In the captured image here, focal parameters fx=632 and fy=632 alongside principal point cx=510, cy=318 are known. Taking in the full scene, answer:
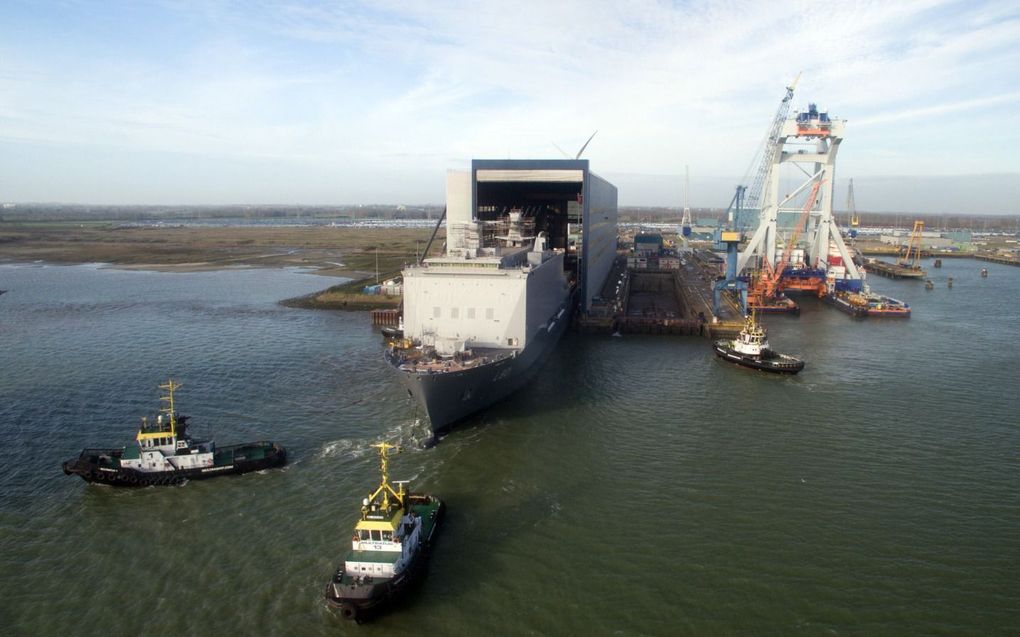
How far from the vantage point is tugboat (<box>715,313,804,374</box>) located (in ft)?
99.2

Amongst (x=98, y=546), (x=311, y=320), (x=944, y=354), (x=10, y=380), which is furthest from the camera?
(x=311, y=320)

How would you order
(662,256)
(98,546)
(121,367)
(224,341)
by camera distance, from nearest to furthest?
(98,546) < (121,367) < (224,341) < (662,256)

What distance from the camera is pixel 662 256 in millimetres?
81000

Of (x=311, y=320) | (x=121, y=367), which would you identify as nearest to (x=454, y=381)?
(x=121, y=367)

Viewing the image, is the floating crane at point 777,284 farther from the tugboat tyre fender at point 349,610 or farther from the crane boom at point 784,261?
the tugboat tyre fender at point 349,610

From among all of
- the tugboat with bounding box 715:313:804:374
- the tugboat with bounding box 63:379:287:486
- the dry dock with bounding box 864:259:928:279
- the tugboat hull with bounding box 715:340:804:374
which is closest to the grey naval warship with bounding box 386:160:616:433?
the tugboat with bounding box 63:379:287:486

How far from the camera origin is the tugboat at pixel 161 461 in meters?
18.3

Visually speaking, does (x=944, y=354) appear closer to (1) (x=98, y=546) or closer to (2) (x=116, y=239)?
(1) (x=98, y=546)

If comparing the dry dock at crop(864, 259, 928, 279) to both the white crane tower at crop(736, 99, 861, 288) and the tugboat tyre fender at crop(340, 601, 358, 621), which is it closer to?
the white crane tower at crop(736, 99, 861, 288)

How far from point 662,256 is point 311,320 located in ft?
166

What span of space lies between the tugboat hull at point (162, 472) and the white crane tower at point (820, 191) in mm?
43924

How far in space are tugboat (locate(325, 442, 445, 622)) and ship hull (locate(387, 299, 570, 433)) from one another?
5.71 meters

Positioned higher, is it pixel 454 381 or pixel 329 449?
pixel 454 381

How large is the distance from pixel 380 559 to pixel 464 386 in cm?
900
